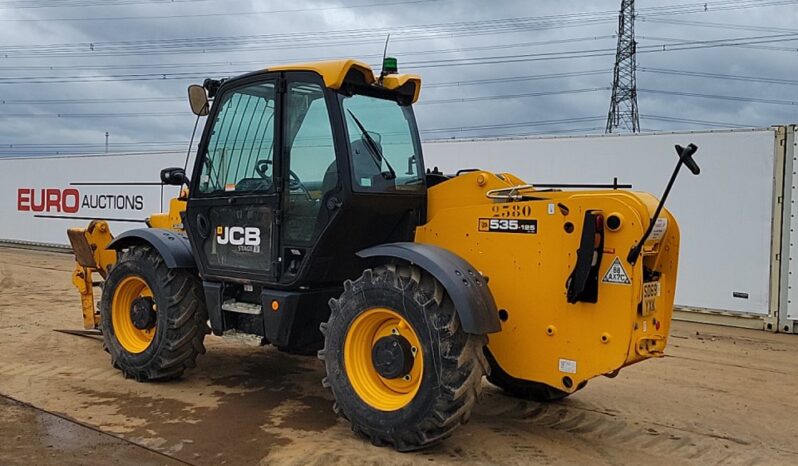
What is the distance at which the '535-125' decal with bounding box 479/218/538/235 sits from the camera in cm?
446

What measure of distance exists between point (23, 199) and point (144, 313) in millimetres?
17330

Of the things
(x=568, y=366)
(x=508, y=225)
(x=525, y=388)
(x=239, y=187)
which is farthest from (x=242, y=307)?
(x=568, y=366)

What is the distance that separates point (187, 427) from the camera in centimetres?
483

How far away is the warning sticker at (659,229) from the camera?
170 inches

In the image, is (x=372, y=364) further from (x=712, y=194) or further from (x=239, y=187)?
(x=712, y=194)

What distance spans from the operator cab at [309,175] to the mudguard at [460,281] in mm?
522

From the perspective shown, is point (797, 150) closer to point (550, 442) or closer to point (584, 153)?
point (584, 153)

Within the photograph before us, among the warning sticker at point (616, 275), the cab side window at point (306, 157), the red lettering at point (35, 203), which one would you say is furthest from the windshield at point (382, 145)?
the red lettering at point (35, 203)

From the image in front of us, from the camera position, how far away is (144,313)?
19.8 ft

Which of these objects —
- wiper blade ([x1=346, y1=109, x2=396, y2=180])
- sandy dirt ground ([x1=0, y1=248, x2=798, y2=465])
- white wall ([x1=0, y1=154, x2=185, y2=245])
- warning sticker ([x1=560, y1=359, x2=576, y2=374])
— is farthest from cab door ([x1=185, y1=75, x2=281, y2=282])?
white wall ([x1=0, y1=154, x2=185, y2=245])

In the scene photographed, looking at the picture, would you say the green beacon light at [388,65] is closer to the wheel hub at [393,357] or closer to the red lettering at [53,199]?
the wheel hub at [393,357]

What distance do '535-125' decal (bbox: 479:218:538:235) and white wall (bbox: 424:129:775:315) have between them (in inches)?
257

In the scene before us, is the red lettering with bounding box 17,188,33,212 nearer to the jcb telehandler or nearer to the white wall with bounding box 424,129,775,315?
the white wall with bounding box 424,129,775,315

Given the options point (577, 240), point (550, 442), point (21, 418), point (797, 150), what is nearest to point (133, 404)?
point (21, 418)
